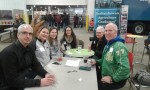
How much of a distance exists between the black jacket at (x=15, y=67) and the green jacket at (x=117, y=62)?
2.73 ft

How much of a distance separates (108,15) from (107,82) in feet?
24.9

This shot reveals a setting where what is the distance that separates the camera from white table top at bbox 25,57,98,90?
1886 millimetres

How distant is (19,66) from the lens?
81.7 inches

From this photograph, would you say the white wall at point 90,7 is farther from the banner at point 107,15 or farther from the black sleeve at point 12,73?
the black sleeve at point 12,73

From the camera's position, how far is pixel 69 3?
17.5 metres

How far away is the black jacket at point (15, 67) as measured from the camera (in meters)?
1.90

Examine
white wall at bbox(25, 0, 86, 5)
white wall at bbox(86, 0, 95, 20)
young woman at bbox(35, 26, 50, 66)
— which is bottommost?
young woman at bbox(35, 26, 50, 66)

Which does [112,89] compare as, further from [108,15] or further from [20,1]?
[20,1]

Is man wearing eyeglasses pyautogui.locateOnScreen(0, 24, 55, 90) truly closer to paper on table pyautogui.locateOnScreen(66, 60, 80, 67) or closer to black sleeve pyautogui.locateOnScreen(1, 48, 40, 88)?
black sleeve pyautogui.locateOnScreen(1, 48, 40, 88)

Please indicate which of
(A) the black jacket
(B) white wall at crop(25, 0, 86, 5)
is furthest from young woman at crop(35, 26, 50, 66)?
(B) white wall at crop(25, 0, 86, 5)

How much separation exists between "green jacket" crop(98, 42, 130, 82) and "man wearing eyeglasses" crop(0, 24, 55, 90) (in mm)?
749

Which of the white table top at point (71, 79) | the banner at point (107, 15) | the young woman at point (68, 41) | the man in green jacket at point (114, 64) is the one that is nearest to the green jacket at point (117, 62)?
the man in green jacket at point (114, 64)

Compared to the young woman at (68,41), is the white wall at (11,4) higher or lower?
higher

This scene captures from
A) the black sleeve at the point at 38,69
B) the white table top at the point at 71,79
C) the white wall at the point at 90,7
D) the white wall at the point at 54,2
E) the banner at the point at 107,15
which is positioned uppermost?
the white wall at the point at 54,2
